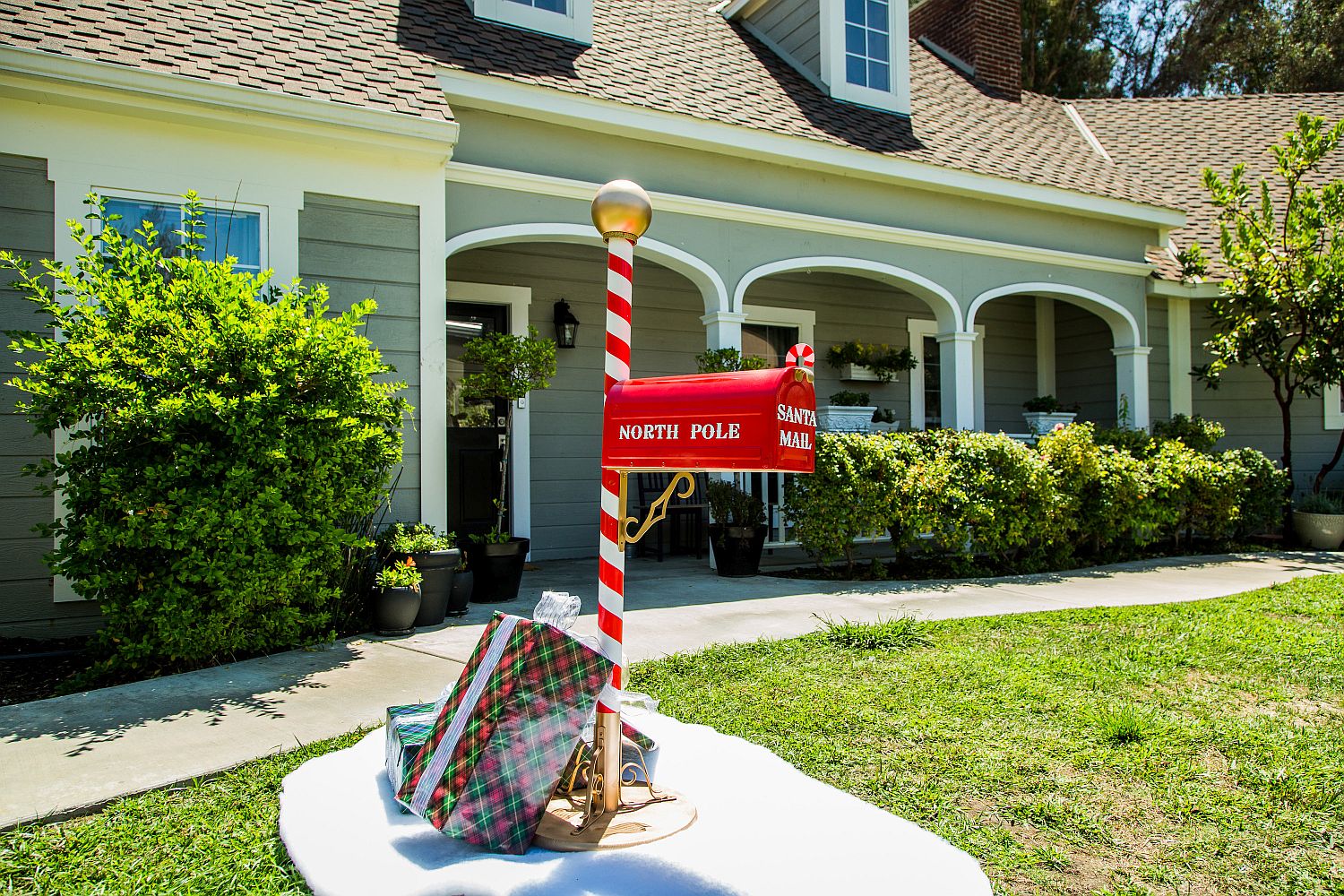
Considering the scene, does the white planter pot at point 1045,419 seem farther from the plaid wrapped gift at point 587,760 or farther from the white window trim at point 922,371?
the plaid wrapped gift at point 587,760

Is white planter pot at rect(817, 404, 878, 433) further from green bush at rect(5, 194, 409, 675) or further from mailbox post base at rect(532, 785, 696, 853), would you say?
mailbox post base at rect(532, 785, 696, 853)

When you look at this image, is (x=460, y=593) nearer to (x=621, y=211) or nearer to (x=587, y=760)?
(x=587, y=760)

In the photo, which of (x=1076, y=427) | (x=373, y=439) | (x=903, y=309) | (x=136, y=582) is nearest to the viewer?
(x=136, y=582)

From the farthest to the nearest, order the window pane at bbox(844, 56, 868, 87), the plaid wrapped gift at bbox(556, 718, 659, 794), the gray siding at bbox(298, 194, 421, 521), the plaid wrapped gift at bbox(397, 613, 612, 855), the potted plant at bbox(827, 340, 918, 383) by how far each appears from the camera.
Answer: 1. the potted plant at bbox(827, 340, 918, 383)
2. the window pane at bbox(844, 56, 868, 87)
3. the gray siding at bbox(298, 194, 421, 521)
4. the plaid wrapped gift at bbox(556, 718, 659, 794)
5. the plaid wrapped gift at bbox(397, 613, 612, 855)

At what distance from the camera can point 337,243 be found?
5547mm

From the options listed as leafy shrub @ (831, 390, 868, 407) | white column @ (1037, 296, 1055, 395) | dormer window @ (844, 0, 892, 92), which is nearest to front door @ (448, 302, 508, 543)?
leafy shrub @ (831, 390, 868, 407)

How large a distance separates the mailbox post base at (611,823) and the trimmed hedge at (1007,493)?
4.55m

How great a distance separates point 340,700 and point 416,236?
10.6 feet

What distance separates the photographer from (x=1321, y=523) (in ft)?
29.7

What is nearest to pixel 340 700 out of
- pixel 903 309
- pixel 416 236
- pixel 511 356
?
pixel 511 356

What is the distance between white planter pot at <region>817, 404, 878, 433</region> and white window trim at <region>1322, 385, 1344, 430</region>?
6.00m

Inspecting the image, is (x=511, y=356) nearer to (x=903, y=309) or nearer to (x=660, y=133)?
(x=660, y=133)

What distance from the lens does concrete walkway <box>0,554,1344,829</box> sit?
294cm

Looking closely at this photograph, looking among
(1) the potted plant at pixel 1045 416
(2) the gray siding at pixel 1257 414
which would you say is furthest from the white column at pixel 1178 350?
(1) the potted plant at pixel 1045 416
